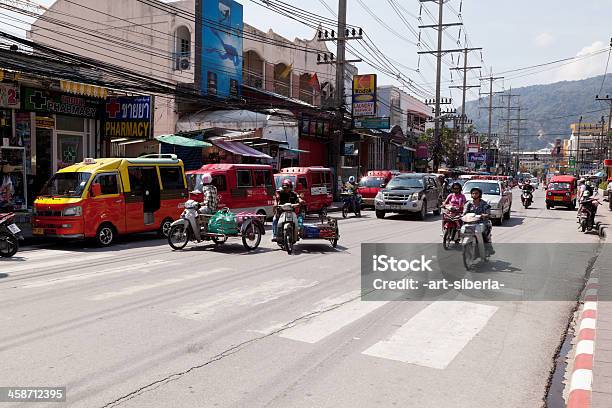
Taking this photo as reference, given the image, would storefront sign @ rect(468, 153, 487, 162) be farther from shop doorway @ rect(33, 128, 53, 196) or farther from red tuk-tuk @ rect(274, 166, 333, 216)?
shop doorway @ rect(33, 128, 53, 196)

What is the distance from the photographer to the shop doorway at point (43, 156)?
19375mm

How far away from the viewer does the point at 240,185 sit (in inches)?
706

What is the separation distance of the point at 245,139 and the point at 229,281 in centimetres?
1930

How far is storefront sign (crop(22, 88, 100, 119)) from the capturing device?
60.0ft

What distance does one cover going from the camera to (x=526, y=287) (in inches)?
354

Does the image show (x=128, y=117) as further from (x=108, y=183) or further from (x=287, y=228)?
(x=287, y=228)

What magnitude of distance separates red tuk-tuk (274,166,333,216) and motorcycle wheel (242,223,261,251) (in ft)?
27.9

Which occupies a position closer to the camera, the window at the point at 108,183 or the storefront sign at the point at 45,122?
the window at the point at 108,183

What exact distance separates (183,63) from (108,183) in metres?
17.3

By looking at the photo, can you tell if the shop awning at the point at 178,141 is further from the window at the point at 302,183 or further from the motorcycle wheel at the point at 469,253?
the motorcycle wheel at the point at 469,253

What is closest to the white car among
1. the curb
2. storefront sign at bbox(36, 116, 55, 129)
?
the curb

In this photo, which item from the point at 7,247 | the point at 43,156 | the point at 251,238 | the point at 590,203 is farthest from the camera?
the point at 43,156

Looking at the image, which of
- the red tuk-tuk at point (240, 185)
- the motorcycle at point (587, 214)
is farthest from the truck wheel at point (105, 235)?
the motorcycle at point (587, 214)

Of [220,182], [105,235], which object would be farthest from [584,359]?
[220,182]
